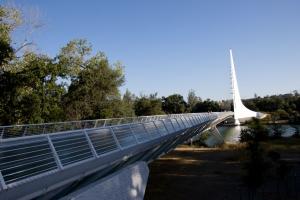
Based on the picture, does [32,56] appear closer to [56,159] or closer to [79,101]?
[79,101]

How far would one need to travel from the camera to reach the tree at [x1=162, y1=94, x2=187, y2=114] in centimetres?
12125

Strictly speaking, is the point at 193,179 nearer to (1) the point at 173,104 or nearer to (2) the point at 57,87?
(2) the point at 57,87

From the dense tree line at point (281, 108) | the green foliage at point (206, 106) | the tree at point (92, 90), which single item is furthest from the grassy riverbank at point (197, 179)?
the green foliage at point (206, 106)

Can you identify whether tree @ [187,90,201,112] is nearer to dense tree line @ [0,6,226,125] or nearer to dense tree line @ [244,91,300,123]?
dense tree line @ [244,91,300,123]

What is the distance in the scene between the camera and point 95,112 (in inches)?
1868

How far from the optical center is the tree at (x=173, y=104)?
121250 millimetres

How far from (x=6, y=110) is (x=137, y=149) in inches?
531

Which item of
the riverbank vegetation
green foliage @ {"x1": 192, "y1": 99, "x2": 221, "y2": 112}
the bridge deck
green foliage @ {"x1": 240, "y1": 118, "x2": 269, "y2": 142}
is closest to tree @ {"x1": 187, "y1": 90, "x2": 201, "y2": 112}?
green foliage @ {"x1": 192, "y1": 99, "x2": 221, "y2": 112}

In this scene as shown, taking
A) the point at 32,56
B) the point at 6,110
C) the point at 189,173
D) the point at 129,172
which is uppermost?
the point at 32,56

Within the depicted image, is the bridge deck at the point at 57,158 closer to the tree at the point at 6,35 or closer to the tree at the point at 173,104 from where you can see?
the tree at the point at 6,35

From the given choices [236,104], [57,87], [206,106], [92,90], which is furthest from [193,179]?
[206,106]

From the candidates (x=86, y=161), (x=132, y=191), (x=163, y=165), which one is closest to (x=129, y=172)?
(x=132, y=191)

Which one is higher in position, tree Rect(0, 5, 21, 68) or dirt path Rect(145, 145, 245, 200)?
tree Rect(0, 5, 21, 68)

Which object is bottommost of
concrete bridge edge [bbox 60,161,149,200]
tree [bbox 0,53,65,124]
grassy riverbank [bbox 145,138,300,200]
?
grassy riverbank [bbox 145,138,300,200]
